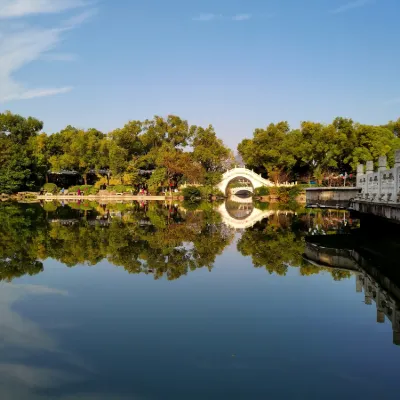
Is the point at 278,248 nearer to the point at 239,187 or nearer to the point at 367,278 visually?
the point at 367,278

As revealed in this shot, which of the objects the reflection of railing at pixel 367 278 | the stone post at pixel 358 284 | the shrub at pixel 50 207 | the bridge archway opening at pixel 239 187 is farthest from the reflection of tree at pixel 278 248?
the bridge archway opening at pixel 239 187

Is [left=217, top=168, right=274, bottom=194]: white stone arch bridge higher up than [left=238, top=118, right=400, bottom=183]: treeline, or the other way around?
[left=238, top=118, right=400, bottom=183]: treeline

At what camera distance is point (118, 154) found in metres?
63.4

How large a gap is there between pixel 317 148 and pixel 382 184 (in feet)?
128

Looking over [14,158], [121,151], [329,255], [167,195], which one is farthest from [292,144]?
[329,255]

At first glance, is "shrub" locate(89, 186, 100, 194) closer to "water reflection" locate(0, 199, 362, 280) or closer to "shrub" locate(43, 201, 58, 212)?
"shrub" locate(43, 201, 58, 212)

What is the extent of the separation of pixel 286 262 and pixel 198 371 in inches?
319

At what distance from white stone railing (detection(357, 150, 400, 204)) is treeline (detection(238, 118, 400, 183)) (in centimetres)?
2991

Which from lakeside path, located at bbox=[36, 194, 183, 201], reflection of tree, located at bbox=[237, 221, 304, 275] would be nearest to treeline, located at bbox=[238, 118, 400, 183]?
lakeside path, located at bbox=[36, 194, 183, 201]

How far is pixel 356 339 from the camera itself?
6.89 m

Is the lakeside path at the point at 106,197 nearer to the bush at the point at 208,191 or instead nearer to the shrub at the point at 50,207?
the bush at the point at 208,191

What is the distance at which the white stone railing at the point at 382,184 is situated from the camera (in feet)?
48.5

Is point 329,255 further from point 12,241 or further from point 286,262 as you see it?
point 12,241

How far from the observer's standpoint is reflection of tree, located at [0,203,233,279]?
499 inches
